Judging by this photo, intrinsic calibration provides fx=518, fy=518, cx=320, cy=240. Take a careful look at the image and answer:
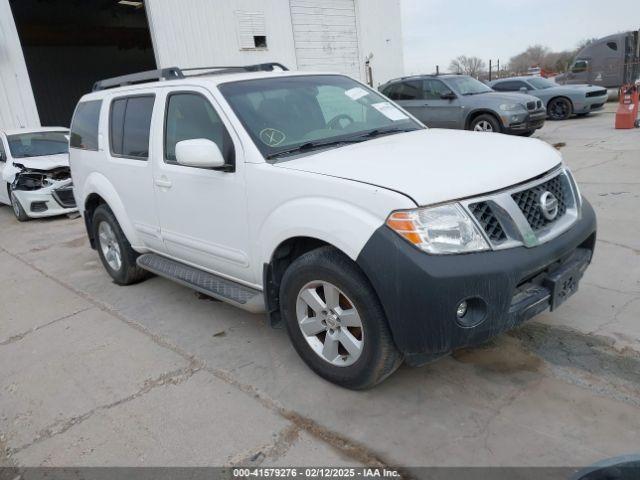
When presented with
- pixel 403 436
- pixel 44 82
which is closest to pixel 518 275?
pixel 403 436

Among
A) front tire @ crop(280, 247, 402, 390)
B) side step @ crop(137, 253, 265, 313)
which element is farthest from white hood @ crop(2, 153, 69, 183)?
front tire @ crop(280, 247, 402, 390)

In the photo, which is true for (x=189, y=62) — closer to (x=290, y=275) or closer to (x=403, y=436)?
(x=290, y=275)

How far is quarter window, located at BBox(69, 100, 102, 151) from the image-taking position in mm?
5090

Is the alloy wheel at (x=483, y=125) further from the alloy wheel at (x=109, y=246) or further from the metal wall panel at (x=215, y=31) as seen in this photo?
the alloy wheel at (x=109, y=246)

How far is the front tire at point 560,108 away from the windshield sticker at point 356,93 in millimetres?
13755

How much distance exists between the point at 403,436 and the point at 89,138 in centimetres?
425

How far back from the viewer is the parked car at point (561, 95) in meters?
15.5

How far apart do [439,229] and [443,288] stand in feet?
0.96

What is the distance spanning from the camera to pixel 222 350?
377cm

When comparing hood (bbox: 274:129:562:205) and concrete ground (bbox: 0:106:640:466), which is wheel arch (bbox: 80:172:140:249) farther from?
hood (bbox: 274:129:562:205)

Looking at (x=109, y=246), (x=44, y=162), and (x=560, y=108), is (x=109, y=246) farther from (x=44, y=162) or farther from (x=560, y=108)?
(x=560, y=108)

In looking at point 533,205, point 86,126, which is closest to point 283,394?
point 533,205

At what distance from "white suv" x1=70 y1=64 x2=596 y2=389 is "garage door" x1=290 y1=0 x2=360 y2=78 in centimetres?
1091

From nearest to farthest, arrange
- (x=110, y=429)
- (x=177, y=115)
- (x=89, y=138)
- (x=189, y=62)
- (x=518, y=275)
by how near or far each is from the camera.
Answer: (x=518, y=275) → (x=110, y=429) → (x=177, y=115) → (x=89, y=138) → (x=189, y=62)
